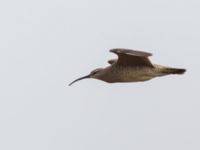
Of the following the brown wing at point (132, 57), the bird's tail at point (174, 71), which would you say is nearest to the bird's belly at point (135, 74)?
the brown wing at point (132, 57)

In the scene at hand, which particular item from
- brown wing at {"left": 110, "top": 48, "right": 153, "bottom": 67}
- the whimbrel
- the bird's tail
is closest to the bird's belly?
the whimbrel

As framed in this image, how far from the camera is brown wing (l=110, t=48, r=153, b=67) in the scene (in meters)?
34.0

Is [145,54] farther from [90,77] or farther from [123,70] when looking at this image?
[90,77]

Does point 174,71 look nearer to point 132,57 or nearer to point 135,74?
point 135,74

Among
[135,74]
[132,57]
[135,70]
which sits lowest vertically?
[135,74]

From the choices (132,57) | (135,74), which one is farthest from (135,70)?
(132,57)

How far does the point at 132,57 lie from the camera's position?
1368 inches

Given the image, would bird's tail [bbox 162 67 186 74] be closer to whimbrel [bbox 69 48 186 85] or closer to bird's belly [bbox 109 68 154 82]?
whimbrel [bbox 69 48 186 85]

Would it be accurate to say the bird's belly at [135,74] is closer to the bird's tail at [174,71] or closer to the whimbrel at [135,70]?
the whimbrel at [135,70]

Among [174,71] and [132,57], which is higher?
[132,57]

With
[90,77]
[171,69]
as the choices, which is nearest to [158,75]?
[171,69]

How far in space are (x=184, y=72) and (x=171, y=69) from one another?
0.44 meters

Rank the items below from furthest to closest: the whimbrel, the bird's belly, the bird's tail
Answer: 1. the bird's tail
2. the bird's belly
3. the whimbrel

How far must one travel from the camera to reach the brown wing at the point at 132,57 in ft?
111
